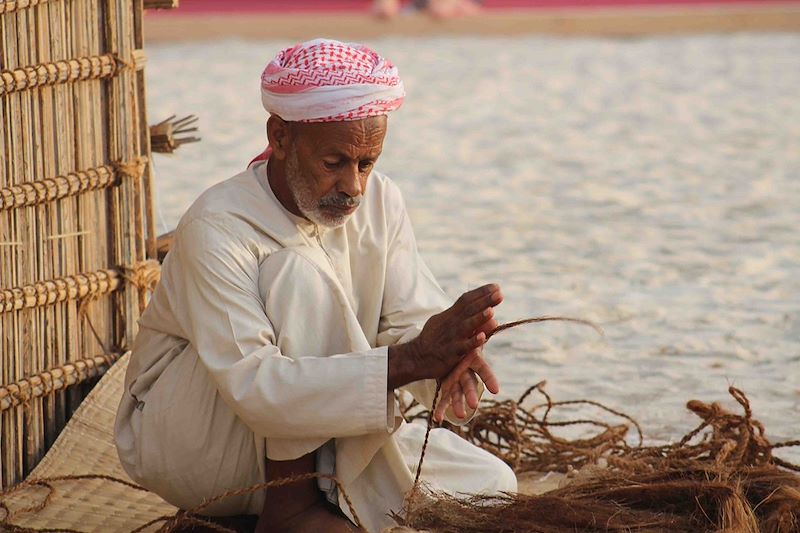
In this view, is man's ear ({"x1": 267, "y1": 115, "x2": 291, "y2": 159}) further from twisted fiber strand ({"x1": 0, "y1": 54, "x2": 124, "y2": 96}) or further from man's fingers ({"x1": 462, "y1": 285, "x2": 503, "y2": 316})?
twisted fiber strand ({"x1": 0, "y1": 54, "x2": 124, "y2": 96})

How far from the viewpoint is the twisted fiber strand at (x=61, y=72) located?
3.09 m

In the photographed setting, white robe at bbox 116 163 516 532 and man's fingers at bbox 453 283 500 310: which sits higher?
man's fingers at bbox 453 283 500 310

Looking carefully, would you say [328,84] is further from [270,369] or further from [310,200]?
[270,369]

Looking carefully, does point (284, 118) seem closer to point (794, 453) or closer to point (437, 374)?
point (437, 374)

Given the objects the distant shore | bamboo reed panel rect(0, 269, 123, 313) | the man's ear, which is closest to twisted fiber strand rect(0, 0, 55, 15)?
bamboo reed panel rect(0, 269, 123, 313)

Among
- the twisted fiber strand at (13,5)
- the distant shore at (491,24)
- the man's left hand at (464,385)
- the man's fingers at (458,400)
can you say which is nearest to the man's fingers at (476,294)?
the man's left hand at (464,385)

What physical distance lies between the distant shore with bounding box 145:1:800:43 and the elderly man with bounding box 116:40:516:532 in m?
11.3

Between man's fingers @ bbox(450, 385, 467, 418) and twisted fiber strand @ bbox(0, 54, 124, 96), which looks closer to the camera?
man's fingers @ bbox(450, 385, 467, 418)

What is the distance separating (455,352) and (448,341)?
0.02m

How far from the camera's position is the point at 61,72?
324 cm

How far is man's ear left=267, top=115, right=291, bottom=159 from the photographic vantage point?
9.00 ft

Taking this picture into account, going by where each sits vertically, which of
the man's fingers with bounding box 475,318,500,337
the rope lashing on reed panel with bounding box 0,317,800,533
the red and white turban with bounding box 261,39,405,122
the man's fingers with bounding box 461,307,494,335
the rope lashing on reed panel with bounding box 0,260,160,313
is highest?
the red and white turban with bounding box 261,39,405,122

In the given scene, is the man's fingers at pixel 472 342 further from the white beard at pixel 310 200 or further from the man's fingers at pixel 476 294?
the white beard at pixel 310 200

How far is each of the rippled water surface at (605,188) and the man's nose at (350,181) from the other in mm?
1465
